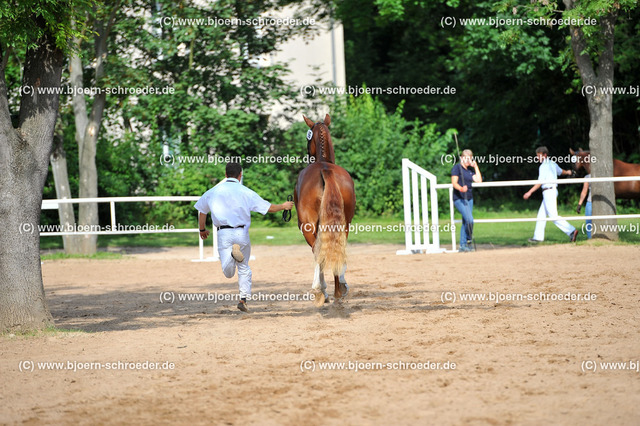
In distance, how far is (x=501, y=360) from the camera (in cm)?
668

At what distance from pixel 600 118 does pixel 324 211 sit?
1004cm

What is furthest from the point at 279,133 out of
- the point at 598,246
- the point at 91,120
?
the point at 598,246

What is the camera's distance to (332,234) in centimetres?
904

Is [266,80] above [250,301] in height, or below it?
above

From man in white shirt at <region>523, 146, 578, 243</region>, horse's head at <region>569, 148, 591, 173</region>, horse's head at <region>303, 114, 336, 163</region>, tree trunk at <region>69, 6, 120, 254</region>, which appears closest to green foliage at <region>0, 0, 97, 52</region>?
horse's head at <region>303, 114, 336, 163</region>

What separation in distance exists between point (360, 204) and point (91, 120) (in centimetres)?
950

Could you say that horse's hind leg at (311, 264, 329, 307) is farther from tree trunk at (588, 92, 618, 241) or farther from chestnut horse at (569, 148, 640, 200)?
chestnut horse at (569, 148, 640, 200)

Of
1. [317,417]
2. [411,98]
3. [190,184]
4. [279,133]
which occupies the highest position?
[411,98]

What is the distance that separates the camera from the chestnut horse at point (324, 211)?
29.6ft

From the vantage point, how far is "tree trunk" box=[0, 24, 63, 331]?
839 cm

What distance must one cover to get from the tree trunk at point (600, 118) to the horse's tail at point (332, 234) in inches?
367

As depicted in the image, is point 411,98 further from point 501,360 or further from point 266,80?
point 501,360

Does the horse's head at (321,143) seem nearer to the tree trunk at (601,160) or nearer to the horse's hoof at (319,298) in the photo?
the horse's hoof at (319,298)

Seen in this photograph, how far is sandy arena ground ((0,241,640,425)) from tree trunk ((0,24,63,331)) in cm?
42
